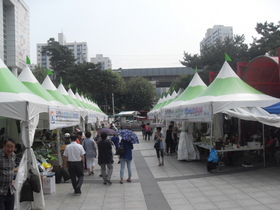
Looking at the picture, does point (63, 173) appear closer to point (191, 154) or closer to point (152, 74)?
point (191, 154)

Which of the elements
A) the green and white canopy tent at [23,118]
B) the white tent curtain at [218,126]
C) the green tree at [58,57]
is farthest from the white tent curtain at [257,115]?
the green tree at [58,57]

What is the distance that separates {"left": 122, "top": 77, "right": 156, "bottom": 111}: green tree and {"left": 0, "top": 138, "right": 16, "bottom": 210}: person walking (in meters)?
46.3

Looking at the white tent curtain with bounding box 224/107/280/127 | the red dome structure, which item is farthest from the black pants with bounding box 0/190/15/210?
the red dome structure

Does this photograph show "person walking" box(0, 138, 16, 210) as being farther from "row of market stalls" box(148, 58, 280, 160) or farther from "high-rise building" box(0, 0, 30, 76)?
"high-rise building" box(0, 0, 30, 76)

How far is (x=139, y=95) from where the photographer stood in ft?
167

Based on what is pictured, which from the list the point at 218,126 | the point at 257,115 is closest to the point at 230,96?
the point at 257,115

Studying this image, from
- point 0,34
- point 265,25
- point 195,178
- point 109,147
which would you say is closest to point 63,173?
point 109,147

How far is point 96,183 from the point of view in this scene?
8375 millimetres

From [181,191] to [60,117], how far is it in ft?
13.9

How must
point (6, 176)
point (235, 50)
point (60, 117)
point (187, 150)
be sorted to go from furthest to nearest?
point (235, 50)
point (187, 150)
point (60, 117)
point (6, 176)

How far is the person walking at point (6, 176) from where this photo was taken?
13.7 feet

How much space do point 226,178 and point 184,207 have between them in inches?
121

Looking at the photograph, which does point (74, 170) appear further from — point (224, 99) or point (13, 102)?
point (224, 99)

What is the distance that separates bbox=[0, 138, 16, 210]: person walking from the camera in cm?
416
